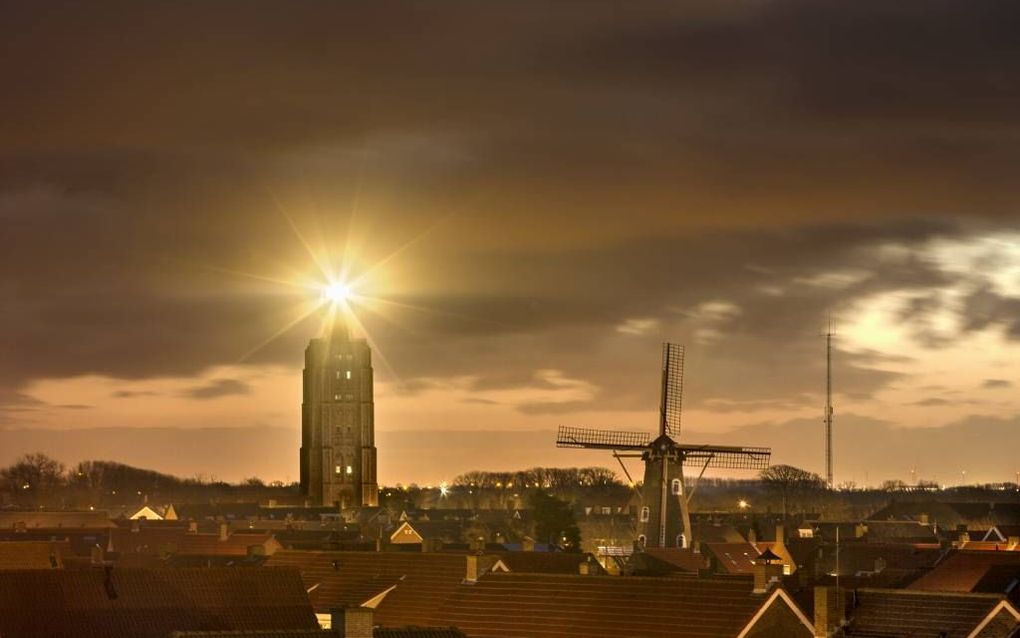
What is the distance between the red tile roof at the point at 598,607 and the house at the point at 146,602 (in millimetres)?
6477

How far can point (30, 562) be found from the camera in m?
87.7

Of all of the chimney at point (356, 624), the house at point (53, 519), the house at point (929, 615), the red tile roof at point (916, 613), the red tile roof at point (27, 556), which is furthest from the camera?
the house at point (53, 519)

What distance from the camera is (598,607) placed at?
66.2m

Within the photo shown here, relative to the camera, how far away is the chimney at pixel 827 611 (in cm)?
5812

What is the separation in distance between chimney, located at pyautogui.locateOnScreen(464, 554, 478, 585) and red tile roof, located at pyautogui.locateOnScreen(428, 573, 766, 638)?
1.00m

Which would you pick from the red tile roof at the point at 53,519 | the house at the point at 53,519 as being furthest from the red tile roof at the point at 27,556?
the red tile roof at the point at 53,519

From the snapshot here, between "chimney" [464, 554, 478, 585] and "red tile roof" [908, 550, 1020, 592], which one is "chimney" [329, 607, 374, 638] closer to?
"chimney" [464, 554, 478, 585]

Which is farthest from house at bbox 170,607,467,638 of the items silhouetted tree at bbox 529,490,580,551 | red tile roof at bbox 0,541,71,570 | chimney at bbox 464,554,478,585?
silhouetted tree at bbox 529,490,580,551

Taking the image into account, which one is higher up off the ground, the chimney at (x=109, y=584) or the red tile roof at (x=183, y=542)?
the chimney at (x=109, y=584)

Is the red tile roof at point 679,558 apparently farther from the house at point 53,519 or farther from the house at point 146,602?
the house at point 53,519

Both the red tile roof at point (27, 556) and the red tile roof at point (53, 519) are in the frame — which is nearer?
the red tile roof at point (27, 556)

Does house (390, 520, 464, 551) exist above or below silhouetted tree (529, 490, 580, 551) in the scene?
below

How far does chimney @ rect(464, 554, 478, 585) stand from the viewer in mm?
74750

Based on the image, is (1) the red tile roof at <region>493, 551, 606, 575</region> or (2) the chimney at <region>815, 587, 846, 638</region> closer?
(2) the chimney at <region>815, 587, 846, 638</region>
